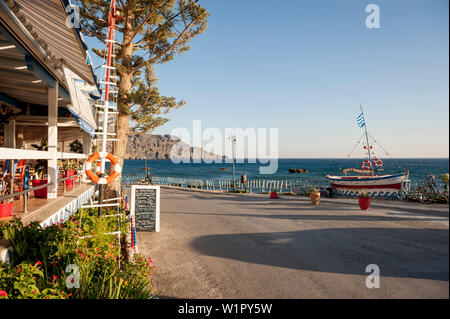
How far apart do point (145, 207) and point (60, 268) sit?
5.16 meters

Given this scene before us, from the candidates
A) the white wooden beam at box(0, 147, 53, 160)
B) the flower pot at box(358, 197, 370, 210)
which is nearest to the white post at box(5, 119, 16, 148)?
the white wooden beam at box(0, 147, 53, 160)

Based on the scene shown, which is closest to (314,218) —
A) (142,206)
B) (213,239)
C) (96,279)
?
(213,239)

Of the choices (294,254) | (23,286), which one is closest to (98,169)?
(23,286)

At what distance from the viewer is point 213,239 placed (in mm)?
7340

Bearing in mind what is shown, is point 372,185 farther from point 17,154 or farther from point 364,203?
point 17,154

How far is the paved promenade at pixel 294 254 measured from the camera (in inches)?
159

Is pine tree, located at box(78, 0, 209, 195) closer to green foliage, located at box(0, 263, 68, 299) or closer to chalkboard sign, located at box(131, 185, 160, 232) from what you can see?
chalkboard sign, located at box(131, 185, 160, 232)

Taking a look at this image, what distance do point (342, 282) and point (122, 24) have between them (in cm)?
1174

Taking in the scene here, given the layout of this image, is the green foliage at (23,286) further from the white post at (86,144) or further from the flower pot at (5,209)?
the white post at (86,144)

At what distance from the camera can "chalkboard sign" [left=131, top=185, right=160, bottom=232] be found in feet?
26.9

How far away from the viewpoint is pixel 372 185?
771 inches

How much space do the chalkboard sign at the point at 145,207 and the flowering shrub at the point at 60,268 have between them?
3609mm
